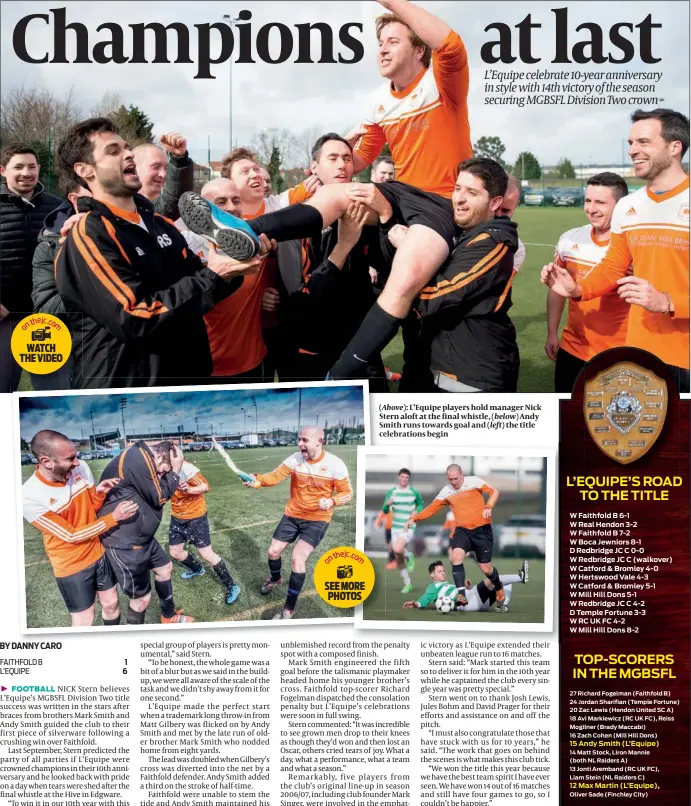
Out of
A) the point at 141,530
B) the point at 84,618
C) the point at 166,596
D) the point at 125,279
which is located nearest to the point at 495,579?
the point at 166,596

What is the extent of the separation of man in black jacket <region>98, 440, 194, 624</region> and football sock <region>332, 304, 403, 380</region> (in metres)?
0.83

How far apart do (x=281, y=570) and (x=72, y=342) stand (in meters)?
1.39

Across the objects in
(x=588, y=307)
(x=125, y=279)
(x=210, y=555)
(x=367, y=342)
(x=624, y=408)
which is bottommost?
(x=210, y=555)

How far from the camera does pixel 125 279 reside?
4219 mm

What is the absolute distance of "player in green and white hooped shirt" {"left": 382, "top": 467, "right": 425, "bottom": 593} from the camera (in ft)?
13.9

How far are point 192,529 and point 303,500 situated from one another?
523mm

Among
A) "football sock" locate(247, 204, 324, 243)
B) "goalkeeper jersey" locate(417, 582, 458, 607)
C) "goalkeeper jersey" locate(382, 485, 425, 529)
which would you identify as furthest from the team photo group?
"goalkeeper jersey" locate(417, 582, 458, 607)

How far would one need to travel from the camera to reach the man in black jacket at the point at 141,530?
4.31 metres

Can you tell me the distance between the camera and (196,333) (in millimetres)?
4312

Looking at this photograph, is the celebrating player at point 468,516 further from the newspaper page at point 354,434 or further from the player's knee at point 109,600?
the player's knee at point 109,600

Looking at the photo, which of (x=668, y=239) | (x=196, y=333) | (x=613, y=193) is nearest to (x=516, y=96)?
(x=613, y=193)

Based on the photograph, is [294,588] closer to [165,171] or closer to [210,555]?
[210,555]

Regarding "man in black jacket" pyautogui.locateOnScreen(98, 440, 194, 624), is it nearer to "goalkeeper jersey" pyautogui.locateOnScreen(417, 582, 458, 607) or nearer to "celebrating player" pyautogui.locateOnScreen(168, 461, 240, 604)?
"celebrating player" pyautogui.locateOnScreen(168, 461, 240, 604)

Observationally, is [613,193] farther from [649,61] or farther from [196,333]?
[196,333]
